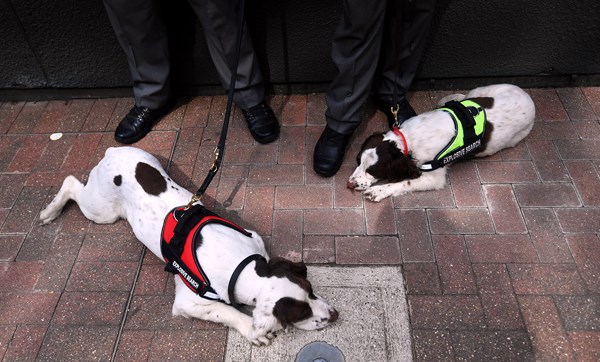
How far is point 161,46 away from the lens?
12.1ft

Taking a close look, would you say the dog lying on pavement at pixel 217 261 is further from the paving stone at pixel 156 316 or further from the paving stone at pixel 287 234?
the paving stone at pixel 287 234

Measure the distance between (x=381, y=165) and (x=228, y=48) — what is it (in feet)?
5.00

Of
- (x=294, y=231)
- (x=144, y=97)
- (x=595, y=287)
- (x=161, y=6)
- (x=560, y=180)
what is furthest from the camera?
(x=144, y=97)

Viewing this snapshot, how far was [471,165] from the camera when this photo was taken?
3549mm

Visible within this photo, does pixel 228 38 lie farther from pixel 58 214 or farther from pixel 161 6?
pixel 58 214

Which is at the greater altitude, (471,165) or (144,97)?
(144,97)

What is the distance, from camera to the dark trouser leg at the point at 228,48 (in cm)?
335

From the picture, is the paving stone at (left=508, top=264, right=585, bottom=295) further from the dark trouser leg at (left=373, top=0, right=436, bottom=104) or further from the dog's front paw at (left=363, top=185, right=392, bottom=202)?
the dark trouser leg at (left=373, top=0, right=436, bottom=104)

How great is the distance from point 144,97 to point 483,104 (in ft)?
9.17

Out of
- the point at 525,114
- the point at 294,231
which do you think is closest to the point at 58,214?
the point at 294,231

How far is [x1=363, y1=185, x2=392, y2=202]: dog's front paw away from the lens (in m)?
3.32

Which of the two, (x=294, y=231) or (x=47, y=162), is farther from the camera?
(x=47, y=162)

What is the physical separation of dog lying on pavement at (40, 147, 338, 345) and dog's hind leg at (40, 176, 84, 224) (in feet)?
0.51

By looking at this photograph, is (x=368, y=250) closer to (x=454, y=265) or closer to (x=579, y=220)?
(x=454, y=265)
